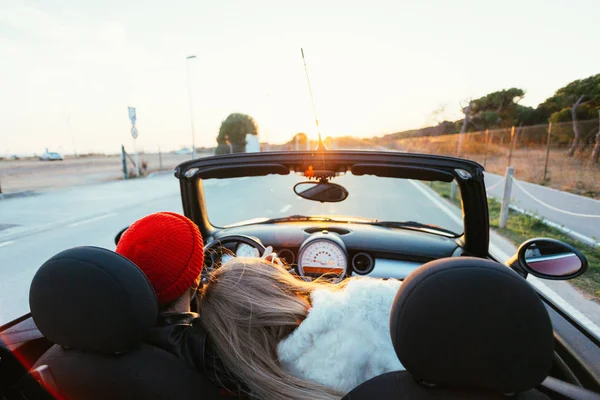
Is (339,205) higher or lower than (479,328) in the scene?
lower

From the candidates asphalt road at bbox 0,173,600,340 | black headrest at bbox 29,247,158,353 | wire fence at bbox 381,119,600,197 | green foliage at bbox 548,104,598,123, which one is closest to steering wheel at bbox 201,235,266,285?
black headrest at bbox 29,247,158,353

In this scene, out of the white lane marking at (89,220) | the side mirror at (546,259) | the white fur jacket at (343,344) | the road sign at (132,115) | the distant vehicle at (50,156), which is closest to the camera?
the white fur jacket at (343,344)

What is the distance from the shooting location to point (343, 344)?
1184 millimetres

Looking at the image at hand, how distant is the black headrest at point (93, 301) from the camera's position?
3.51 ft

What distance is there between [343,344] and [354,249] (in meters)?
1.81

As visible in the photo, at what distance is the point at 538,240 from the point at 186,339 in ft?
6.17

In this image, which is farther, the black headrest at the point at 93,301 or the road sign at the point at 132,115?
the road sign at the point at 132,115

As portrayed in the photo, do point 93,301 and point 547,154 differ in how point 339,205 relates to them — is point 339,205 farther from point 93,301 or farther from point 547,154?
point 547,154

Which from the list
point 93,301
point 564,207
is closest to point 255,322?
point 93,301

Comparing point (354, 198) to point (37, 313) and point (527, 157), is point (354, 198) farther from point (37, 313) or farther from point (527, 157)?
point (527, 157)

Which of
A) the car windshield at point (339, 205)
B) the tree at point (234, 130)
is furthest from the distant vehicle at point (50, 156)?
the car windshield at point (339, 205)

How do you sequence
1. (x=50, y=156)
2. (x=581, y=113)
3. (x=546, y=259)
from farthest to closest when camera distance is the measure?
(x=50, y=156)
(x=581, y=113)
(x=546, y=259)

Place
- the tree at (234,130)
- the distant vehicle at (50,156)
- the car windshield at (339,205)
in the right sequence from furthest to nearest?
1. the distant vehicle at (50,156)
2. the tree at (234,130)
3. the car windshield at (339,205)

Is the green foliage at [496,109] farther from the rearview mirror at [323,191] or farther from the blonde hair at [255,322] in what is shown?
the blonde hair at [255,322]
